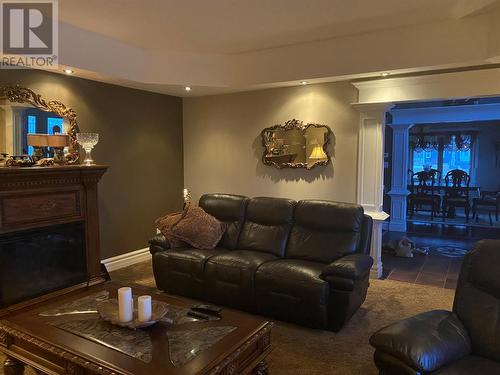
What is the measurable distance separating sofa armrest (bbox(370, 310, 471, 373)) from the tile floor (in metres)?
2.50

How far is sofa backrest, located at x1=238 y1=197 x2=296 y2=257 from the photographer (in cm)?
380

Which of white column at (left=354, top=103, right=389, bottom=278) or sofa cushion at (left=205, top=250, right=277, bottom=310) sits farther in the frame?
white column at (left=354, top=103, right=389, bottom=278)

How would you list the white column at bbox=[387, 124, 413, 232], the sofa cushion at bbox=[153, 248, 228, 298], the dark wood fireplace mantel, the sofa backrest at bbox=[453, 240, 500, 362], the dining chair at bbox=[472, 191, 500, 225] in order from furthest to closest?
1. the dining chair at bbox=[472, 191, 500, 225]
2. the white column at bbox=[387, 124, 413, 232]
3. the sofa cushion at bbox=[153, 248, 228, 298]
4. the dark wood fireplace mantel
5. the sofa backrest at bbox=[453, 240, 500, 362]

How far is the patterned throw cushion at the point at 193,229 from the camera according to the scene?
392cm

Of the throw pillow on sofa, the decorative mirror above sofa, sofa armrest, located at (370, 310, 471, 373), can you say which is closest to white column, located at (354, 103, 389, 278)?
the decorative mirror above sofa

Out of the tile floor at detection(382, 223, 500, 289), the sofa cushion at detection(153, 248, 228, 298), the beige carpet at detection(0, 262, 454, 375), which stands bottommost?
the beige carpet at detection(0, 262, 454, 375)

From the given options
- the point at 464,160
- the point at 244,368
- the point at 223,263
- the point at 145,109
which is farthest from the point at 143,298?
the point at 464,160

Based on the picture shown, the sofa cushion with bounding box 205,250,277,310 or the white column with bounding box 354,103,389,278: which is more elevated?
the white column with bounding box 354,103,389,278

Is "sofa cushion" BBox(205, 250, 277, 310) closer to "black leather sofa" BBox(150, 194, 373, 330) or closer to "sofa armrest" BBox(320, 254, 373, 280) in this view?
"black leather sofa" BBox(150, 194, 373, 330)

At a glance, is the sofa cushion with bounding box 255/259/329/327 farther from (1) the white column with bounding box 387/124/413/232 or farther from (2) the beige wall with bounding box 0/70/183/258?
(1) the white column with bounding box 387/124/413/232

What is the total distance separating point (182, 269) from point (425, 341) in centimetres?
244

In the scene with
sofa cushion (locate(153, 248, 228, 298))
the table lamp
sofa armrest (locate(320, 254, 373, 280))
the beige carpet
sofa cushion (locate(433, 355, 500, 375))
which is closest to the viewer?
sofa cushion (locate(433, 355, 500, 375))

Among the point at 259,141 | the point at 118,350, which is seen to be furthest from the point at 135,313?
the point at 259,141

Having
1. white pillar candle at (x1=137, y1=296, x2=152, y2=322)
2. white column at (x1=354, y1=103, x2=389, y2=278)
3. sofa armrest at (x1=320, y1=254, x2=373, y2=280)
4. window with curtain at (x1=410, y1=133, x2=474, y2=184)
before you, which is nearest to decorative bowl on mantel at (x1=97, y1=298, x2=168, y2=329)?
white pillar candle at (x1=137, y1=296, x2=152, y2=322)
